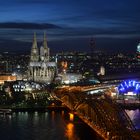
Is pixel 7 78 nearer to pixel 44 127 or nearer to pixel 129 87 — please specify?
pixel 129 87

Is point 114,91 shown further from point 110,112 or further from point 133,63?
point 133,63

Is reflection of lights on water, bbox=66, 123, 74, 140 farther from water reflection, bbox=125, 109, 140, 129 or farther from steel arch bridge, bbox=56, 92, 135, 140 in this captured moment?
water reflection, bbox=125, 109, 140, 129

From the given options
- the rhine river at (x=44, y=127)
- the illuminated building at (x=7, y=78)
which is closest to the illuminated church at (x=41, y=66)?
the illuminated building at (x=7, y=78)

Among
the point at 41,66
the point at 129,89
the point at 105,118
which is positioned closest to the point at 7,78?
the point at 41,66

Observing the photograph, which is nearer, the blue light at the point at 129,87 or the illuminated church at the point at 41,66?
the blue light at the point at 129,87

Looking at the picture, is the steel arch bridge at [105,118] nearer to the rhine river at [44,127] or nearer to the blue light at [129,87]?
the rhine river at [44,127]

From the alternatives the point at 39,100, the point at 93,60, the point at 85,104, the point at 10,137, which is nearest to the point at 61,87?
the point at 39,100
